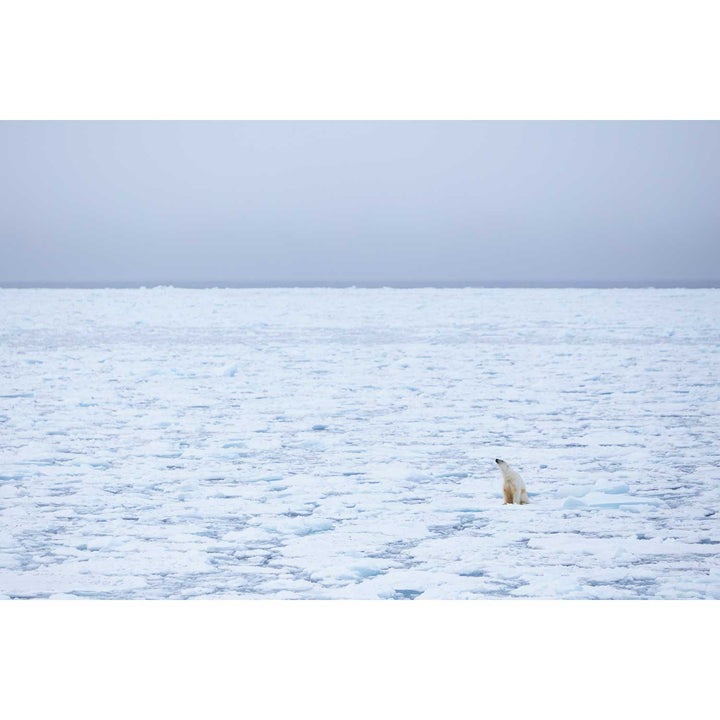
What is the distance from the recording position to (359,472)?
4270 millimetres

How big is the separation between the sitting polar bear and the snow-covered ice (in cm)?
4

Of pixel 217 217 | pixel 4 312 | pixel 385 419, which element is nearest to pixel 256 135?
pixel 217 217

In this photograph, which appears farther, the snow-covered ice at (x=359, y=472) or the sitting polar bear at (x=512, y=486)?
the sitting polar bear at (x=512, y=486)

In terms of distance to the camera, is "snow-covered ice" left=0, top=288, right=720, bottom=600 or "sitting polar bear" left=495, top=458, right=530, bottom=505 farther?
"sitting polar bear" left=495, top=458, right=530, bottom=505

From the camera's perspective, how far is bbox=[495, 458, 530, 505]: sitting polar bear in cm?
364

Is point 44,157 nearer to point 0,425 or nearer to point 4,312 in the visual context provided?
point 0,425

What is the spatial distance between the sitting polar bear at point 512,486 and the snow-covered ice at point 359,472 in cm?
4

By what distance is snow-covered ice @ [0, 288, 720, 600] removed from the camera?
3.11 meters

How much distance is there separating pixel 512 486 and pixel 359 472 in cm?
84

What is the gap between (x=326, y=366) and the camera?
8016 mm

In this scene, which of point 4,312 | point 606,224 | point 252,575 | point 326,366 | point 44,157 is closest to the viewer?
point 252,575

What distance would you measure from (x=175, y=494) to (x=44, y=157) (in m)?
2.76

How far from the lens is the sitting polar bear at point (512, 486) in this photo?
364 cm

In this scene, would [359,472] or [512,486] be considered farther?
[359,472]
